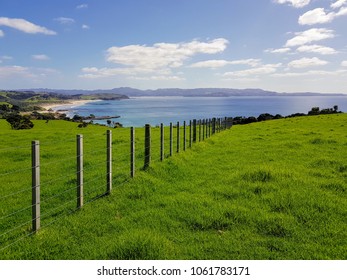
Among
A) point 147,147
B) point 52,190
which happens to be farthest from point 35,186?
point 147,147

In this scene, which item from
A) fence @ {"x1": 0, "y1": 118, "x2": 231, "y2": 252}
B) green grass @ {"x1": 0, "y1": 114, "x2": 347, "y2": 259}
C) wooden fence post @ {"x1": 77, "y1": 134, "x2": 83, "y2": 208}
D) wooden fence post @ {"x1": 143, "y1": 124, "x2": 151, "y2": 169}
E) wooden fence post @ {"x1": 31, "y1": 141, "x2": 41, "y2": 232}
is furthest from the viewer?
wooden fence post @ {"x1": 143, "y1": 124, "x2": 151, "y2": 169}

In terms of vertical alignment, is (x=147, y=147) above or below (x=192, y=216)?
above

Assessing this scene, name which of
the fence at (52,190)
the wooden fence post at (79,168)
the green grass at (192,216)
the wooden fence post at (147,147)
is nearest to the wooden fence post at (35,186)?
the fence at (52,190)

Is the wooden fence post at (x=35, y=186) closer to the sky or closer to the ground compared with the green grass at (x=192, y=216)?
closer to the sky

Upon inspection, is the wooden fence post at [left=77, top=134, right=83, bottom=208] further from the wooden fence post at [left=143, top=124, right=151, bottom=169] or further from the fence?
the wooden fence post at [left=143, top=124, right=151, bottom=169]

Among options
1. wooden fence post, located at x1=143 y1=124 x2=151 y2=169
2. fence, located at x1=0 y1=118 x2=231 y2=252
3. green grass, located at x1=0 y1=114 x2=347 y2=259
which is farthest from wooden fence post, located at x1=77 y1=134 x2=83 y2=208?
wooden fence post, located at x1=143 y1=124 x2=151 y2=169

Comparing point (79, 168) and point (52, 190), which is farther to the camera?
point (52, 190)

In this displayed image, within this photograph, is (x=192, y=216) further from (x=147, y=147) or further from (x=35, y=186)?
(x=147, y=147)

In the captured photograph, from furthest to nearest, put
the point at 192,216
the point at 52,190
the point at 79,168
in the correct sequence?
1. the point at 52,190
2. the point at 79,168
3. the point at 192,216

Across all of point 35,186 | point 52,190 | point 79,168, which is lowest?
point 52,190

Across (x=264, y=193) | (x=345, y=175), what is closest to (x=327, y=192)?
(x=264, y=193)

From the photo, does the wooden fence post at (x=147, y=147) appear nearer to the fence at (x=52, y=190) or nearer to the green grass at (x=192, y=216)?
the fence at (x=52, y=190)

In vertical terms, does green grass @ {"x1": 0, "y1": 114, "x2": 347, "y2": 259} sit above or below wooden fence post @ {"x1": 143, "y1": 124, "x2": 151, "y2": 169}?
below
